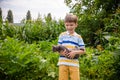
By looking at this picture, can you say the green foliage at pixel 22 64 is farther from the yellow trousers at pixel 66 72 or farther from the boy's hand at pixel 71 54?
the boy's hand at pixel 71 54

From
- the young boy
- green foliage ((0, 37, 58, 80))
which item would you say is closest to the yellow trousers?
the young boy

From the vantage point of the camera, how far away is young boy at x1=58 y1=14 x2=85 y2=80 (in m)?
5.42

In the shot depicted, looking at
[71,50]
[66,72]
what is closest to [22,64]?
[66,72]

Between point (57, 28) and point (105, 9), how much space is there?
1819 millimetres

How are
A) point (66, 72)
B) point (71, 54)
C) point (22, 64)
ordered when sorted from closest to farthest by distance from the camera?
point (71, 54), point (66, 72), point (22, 64)

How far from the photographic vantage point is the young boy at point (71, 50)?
5420 millimetres

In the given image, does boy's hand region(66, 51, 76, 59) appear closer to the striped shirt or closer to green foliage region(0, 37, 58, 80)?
the striped shirt

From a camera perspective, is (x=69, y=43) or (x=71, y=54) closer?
(x=71, y=54)

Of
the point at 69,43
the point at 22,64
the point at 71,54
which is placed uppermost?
the point at 69,43

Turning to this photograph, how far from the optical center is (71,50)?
5434mm

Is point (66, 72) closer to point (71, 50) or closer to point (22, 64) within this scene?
point (71, 50)

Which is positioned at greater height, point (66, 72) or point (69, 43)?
point (69, 43)

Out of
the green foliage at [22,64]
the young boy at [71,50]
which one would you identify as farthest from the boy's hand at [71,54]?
the green foliage at [22,64]

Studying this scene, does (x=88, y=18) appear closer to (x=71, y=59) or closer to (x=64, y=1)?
(x=64, y=1)
